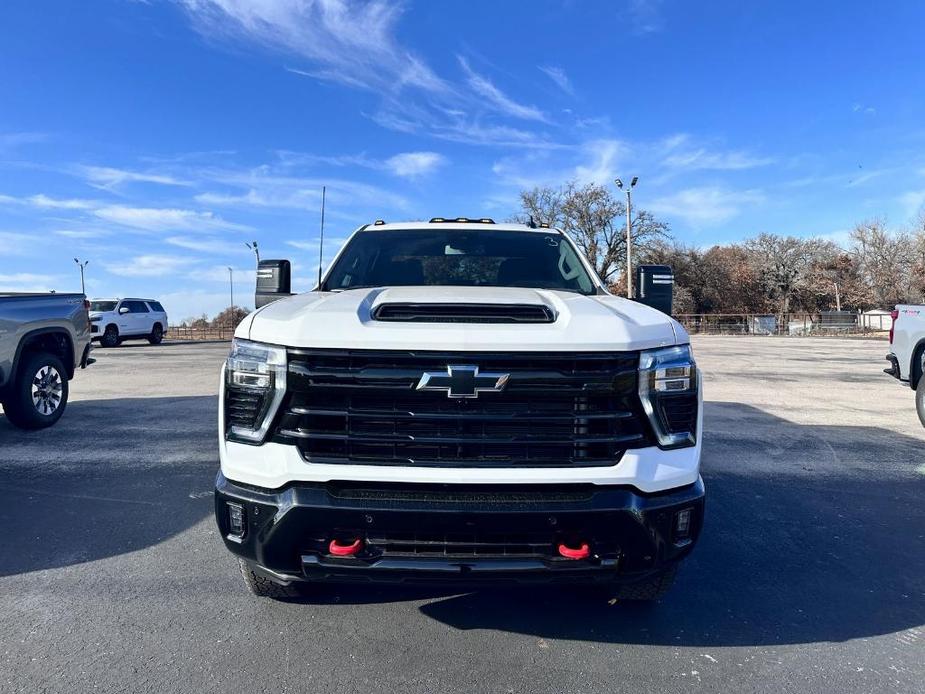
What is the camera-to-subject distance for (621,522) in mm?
2387

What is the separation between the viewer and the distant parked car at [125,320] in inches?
901

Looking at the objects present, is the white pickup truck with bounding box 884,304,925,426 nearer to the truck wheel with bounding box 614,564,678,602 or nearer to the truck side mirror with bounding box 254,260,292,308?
the truck wheel with bounding box 614,564,678,602

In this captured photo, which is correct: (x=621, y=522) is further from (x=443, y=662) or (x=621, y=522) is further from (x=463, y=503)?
(x=443, y=662)

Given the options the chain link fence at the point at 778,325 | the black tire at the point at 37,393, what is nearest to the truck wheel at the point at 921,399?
the black tire at the point at 37,393

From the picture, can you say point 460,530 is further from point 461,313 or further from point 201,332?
point 201,332

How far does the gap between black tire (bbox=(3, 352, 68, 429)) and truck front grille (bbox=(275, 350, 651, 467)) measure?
18.4ft

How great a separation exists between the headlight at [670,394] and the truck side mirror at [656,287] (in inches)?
54.8

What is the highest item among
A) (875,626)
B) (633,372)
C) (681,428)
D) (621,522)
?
(633,372)

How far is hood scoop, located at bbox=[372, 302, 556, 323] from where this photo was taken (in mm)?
2656

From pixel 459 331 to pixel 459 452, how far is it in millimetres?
478

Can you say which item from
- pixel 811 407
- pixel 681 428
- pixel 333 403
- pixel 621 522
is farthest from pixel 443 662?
pixel 811 407

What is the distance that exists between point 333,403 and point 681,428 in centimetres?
142

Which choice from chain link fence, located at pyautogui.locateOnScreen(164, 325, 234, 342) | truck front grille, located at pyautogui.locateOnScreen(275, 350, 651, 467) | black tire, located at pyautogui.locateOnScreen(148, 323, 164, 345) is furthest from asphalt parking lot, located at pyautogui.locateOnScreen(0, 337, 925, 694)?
chain link fence, located at pyautogui.locateOnScreen(164, 325, 234, 342)

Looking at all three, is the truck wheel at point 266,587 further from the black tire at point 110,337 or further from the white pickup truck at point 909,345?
the black tire at point 110,337
